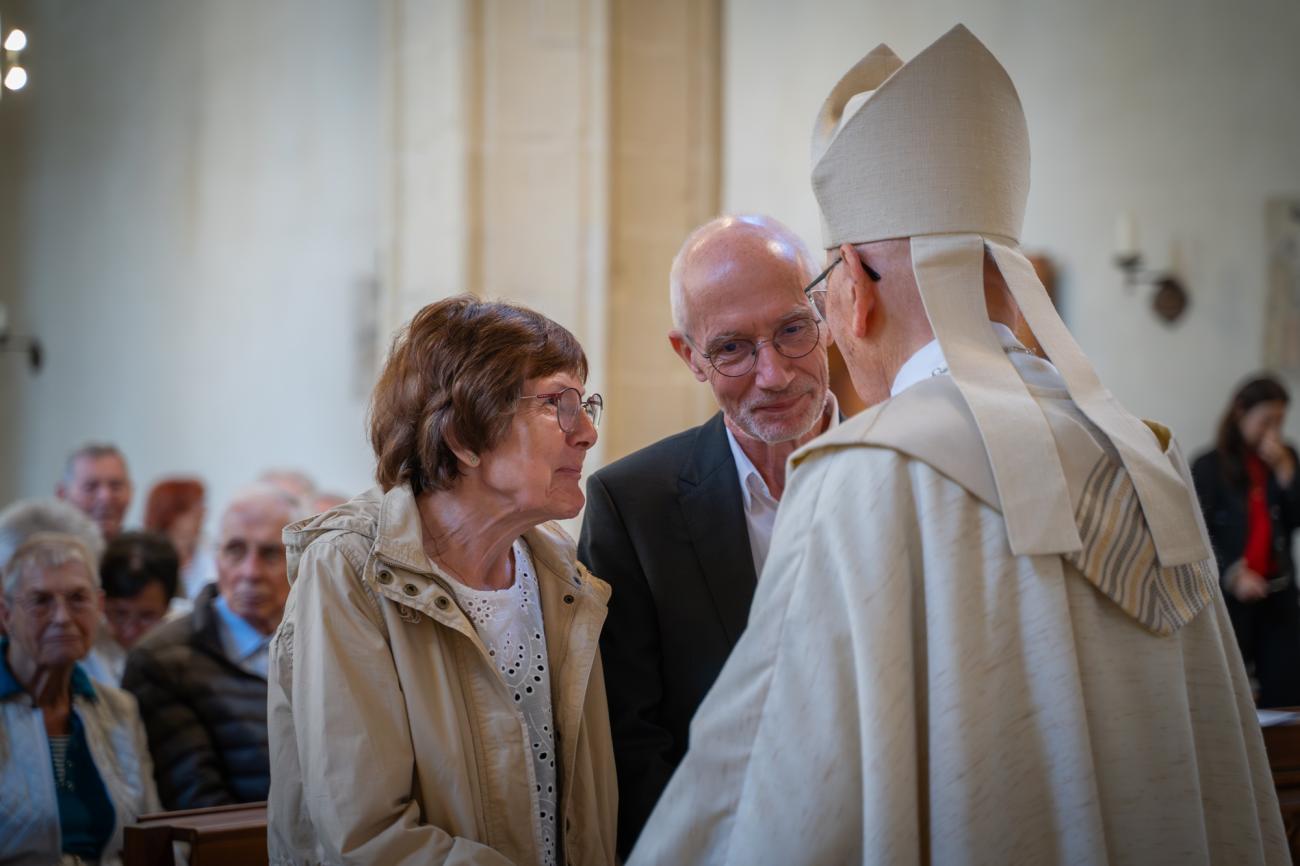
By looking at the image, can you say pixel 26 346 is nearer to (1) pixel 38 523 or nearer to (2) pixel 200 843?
(1) pixel 38 523

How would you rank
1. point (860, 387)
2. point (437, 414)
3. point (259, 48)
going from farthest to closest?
point (259, 48), point (437, 414), point (860, 387)

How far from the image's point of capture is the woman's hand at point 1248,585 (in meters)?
5.68

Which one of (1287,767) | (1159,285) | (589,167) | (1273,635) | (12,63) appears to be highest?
(589,167)

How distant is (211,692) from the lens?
3756 millimetres

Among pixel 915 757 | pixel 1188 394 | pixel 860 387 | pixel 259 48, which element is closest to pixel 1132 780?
pixel 915 757

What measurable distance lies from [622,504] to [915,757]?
103 cm

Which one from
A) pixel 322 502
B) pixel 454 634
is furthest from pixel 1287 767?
pixel 322 502

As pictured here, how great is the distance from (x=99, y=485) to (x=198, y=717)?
3759 mm

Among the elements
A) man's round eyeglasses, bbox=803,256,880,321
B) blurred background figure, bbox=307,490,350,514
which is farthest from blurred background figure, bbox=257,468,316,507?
man's round eyeglasses, bbox=803,256,880,321

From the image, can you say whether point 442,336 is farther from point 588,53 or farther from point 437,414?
point 588,53

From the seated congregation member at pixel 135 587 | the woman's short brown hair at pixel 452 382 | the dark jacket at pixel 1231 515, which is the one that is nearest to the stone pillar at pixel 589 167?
the seated congregation member at pixel 135 587

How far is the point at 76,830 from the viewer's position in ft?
10.8

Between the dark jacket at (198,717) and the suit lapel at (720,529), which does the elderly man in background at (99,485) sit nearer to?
the dark jacket at (198,717)

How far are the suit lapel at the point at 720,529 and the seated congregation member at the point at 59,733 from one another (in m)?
1.69
